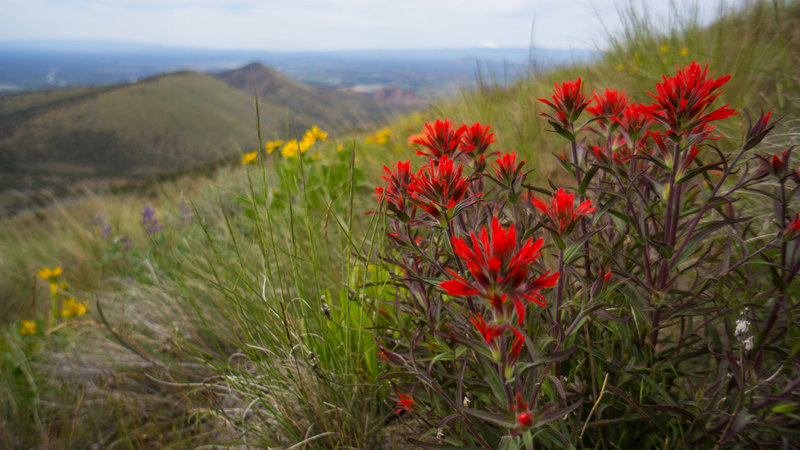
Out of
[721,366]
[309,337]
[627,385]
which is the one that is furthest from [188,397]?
[721,366]

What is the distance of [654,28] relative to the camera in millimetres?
4305

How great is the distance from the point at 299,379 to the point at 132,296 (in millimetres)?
2132

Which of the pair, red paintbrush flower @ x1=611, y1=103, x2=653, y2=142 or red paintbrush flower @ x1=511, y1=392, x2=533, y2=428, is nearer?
red paintbrush flower @ x1=511, y1=392, x2=533, y2=428

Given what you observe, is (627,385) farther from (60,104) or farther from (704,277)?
(60,104)

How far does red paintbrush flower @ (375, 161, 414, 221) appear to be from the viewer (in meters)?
0.99

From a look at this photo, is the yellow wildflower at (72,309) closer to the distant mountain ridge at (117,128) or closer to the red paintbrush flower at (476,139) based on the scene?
the red paintbrush flower at (476,139)

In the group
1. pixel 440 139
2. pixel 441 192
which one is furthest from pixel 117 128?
pixel 441 192

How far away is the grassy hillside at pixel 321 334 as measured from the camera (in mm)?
1011

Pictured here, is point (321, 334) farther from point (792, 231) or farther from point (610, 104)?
point (792, 231)

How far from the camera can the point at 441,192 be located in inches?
33.9

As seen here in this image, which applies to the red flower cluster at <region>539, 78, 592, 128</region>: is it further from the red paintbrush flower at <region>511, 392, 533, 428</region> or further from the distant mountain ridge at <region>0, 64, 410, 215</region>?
the distant mountain ridge at <region>0, 64, 410, 215</region>

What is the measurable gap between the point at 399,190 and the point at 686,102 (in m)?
0.65

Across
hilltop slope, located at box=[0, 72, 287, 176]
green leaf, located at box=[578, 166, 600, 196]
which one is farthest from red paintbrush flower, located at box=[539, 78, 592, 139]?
hilltop slope, located at box=[0, 72, 287, 176]

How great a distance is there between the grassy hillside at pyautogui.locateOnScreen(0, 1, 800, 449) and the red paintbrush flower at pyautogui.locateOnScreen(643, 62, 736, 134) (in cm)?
26
